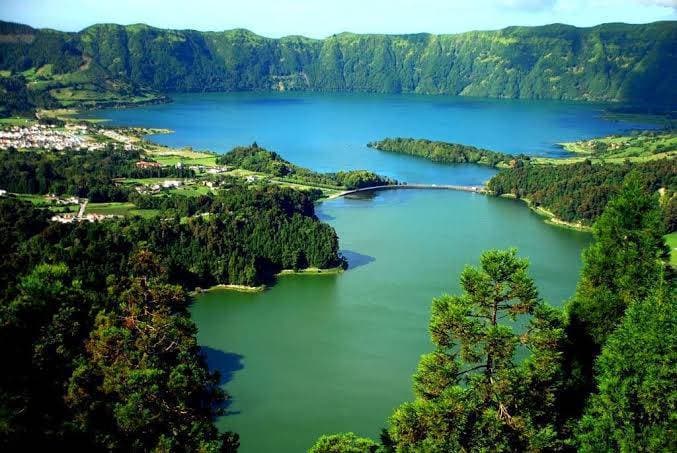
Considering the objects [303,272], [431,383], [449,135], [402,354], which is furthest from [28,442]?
[449,135]

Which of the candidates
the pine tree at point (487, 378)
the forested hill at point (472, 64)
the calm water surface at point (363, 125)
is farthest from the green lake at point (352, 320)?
the forested hill at point (472, 64)

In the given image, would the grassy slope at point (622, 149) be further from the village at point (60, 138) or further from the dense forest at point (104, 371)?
the dense forest at point (104, 371)

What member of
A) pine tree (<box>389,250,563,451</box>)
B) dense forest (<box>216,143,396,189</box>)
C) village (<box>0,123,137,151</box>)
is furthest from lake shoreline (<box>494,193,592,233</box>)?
village (<box>0,123,137,151</box>)

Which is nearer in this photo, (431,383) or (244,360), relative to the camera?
(431,383)

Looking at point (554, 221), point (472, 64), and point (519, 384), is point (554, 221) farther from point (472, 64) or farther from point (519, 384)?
point (472, 64)

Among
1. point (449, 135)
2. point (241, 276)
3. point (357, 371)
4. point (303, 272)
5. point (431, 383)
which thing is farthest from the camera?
point (449, 135)

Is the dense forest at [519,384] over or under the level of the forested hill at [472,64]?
under

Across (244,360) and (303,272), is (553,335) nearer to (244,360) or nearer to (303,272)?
(244,360)

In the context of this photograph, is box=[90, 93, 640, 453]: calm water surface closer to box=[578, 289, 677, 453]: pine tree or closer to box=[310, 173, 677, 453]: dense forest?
box=[310, 173, 677, 453]: dense forest
